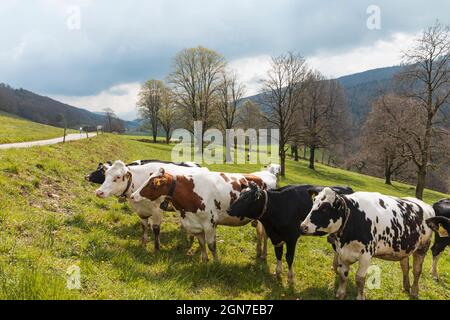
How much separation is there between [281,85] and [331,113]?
81.1ft

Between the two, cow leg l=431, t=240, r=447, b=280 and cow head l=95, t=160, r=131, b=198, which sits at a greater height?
cow head l=95, t=160, r=131, b=198

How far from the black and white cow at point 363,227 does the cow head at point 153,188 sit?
12.4 feet

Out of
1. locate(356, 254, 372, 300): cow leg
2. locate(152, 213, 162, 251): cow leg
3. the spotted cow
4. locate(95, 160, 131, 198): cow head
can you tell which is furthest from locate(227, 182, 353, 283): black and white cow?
locate(95, 160, 131, 198): cow head

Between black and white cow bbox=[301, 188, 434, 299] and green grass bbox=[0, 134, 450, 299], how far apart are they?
1.25 metres

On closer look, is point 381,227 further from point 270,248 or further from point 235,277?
point 270,248

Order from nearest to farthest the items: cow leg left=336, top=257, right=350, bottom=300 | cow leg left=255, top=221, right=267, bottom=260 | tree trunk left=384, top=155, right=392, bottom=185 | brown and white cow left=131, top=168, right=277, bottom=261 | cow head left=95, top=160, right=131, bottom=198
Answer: cow leg left=336, top=257, right=350, bottom=300 → brown and white cow left=131, top=168, right=277, bottom=261 → cow head left=95, top=160, right=131, bottom=198 → cow leg left=255, top=221, right=267, bottom=260 → tree trunk left=384, top=155, right=392, bottom=185

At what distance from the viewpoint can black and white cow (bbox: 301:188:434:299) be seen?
6699 mm

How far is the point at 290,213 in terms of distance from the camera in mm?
8164

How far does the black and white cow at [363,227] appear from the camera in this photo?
22.0 ft

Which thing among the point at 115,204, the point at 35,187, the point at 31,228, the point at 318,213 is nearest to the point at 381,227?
the point at 318,213

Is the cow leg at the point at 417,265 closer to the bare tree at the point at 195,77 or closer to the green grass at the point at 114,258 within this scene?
the green grass at the point at 114,258

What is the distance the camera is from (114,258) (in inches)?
278

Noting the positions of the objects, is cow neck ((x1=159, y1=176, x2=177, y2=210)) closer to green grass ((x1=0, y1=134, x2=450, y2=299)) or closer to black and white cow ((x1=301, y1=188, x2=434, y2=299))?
green grass ((x1=0, y1=134, x2=450, y2=299))

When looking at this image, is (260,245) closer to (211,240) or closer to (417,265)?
(211,240)
